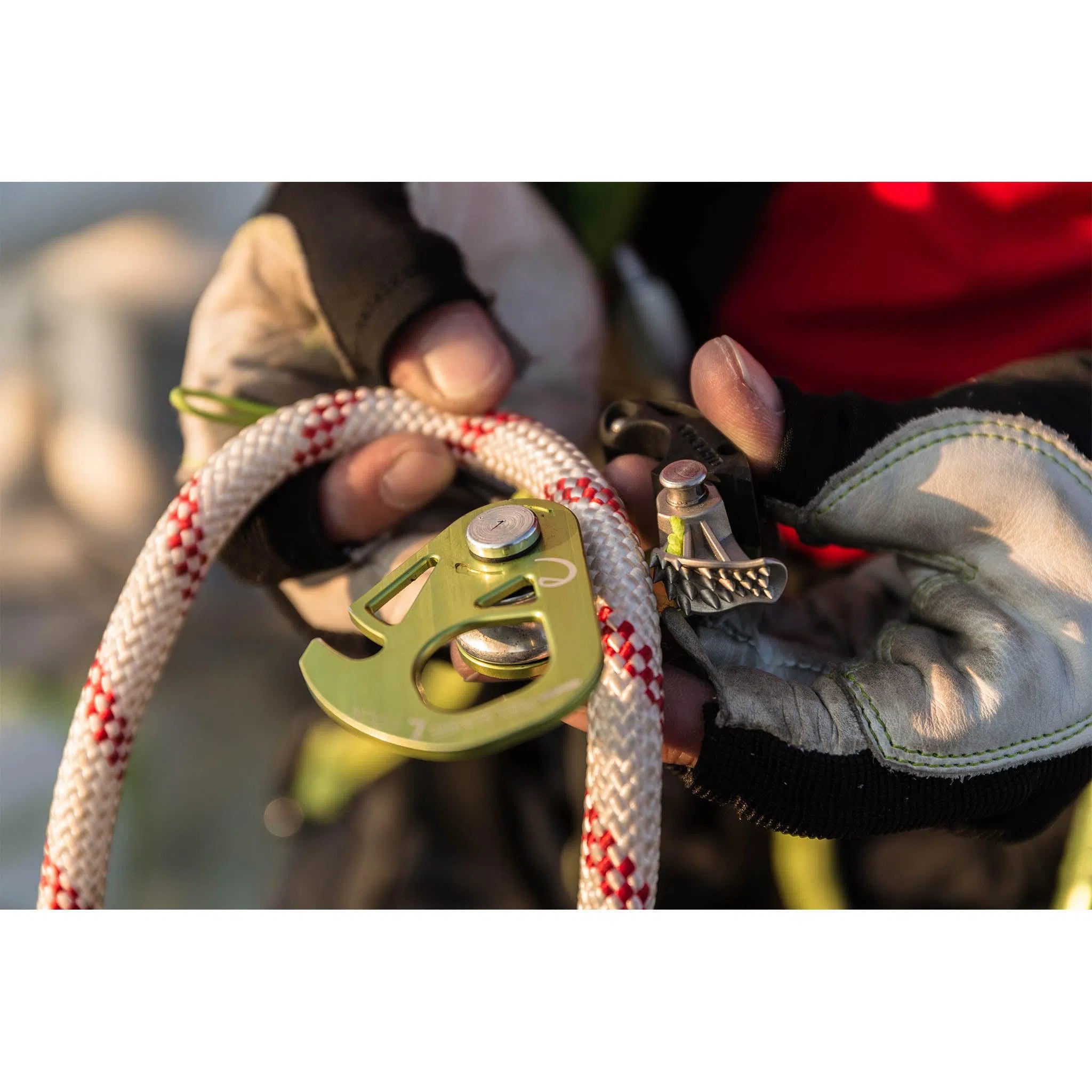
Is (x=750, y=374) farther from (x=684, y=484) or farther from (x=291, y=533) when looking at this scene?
(x=291, y=533)

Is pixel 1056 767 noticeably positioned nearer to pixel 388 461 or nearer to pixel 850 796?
pixel 850 796

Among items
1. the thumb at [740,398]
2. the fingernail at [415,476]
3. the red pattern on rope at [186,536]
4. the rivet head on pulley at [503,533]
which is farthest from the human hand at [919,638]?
the red pattern on rope at [186,536]

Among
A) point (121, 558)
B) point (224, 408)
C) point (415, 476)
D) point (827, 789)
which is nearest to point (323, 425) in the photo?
point (415, 476)

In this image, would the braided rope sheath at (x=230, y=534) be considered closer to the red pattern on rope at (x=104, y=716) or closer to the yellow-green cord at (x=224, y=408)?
the red pattern on rope at (x=104, y=716)

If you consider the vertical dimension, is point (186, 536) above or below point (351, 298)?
below

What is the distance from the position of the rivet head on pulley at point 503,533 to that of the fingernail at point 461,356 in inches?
7.2

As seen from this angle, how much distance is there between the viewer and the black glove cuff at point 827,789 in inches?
20.3

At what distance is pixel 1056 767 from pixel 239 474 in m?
0.61

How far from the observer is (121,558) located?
1.21 metres

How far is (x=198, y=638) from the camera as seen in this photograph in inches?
48.0

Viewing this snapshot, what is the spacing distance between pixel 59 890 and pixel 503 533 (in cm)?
42

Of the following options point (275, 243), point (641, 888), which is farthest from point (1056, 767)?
point (275, 243)

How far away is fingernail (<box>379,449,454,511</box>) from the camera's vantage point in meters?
0.65

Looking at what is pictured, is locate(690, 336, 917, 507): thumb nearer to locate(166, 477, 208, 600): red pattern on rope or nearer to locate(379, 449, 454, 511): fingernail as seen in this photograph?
locate(379, 449, 454, 511): fingernail
